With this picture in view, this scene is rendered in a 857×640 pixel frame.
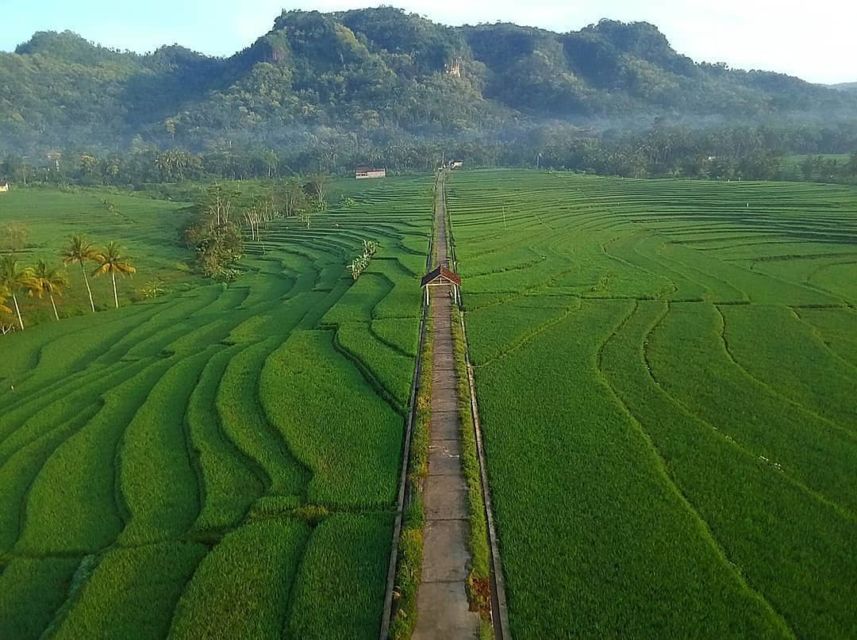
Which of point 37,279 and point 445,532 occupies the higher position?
point 37,279

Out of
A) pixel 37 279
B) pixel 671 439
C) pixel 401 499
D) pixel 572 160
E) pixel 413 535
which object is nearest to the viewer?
pixel 413 535

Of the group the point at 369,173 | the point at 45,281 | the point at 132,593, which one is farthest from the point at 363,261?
the point at 369,173

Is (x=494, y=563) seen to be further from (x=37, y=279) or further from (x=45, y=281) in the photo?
(x=45, y=281)

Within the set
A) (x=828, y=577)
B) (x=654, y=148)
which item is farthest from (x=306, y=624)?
(x=654, y=148)

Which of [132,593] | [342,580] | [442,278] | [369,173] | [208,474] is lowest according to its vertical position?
[132,593]

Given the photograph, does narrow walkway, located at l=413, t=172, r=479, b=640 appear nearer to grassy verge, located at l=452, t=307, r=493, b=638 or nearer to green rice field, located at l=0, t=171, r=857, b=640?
grassy verge, located at l=452, t=307, r=493, b=638

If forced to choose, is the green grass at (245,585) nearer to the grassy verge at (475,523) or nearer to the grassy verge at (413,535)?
the grassy verge at (413,535)

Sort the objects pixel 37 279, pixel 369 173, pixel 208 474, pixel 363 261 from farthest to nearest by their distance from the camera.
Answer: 1. pixel 369 173
2. pixel 363 261
3. pixel 37 279
4. pixel 208 474

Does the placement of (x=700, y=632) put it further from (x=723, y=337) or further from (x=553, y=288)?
(x=553, y=288)

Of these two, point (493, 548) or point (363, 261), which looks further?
point (363, 261)
